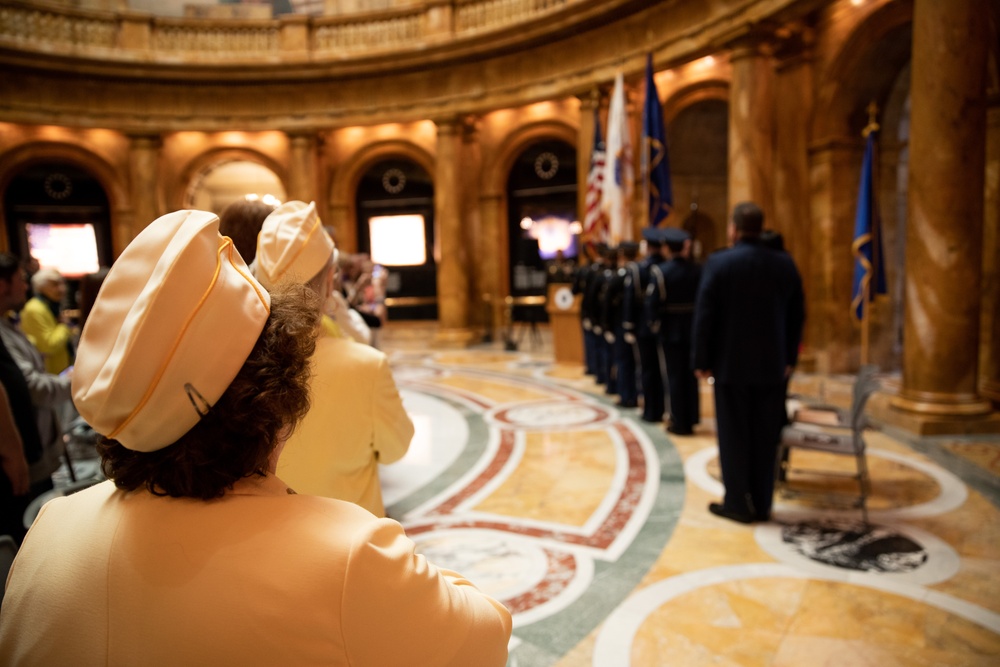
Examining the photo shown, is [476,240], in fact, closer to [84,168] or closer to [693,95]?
[693,95]

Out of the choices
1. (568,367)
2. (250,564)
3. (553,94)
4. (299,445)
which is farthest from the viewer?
(553,94)

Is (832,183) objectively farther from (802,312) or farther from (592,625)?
(592,625)

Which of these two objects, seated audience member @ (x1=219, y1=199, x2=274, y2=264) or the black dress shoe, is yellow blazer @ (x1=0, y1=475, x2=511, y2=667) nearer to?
seated audience member @ (x1=219, y1=199, x2=274, y2=264)

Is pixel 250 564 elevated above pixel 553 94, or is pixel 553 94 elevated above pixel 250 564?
pixel 553 94

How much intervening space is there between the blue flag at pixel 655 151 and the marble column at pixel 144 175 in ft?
37.5

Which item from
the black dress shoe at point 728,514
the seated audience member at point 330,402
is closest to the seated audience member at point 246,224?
the seated audience member at point 330,402

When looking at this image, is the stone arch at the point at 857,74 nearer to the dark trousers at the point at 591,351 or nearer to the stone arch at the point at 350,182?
the dark trousers at the point at 591,351

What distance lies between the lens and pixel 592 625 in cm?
281

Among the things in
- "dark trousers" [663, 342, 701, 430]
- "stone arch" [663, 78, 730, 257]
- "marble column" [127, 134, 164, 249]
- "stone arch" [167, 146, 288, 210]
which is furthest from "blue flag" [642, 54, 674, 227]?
"marble column" [127, 134, 164, 249]

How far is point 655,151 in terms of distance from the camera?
29.1 feet

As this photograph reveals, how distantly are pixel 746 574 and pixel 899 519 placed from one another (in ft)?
4.56

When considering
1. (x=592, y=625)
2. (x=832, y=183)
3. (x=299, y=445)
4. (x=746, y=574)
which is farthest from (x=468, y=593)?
(x=832, y=183)

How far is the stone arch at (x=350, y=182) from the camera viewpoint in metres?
15.2

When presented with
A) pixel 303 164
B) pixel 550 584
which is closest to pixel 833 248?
pixel 550 584
